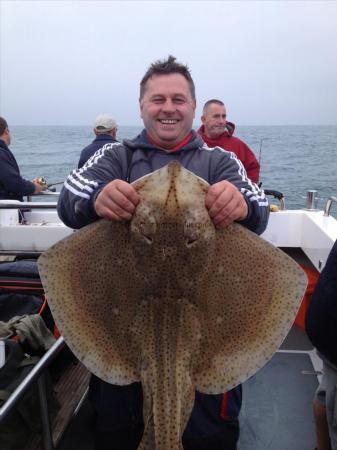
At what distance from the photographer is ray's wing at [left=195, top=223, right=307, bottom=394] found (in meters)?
2.04

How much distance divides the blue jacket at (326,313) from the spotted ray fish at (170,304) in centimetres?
69

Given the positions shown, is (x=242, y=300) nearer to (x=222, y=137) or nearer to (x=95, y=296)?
(x=95, y=296)

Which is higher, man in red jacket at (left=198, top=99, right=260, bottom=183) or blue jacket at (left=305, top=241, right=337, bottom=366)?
man in red jacket at (left=198, top=99, right=260, bottom=183)

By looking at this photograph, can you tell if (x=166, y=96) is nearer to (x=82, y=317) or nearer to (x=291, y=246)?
(x=82, y=317)

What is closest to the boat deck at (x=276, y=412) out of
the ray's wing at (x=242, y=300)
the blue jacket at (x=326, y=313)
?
the blue jacket at (x=326, y=313)

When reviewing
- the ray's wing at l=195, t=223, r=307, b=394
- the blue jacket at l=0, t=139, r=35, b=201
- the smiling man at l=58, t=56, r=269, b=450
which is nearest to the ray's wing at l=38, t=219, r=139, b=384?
the smiling man at l=58, t=56, r=269, b=450

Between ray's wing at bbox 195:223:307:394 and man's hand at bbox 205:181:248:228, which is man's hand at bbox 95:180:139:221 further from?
ray's wing at bbox 195:223:307:394

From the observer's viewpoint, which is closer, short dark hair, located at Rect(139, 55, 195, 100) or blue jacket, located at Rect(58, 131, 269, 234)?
blue jacket, located at Rect(58, 131, 269, 234)

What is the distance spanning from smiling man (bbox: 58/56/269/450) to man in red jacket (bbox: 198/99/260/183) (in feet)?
11.4

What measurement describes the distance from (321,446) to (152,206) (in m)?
2.51

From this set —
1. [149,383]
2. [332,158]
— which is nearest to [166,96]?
[149,383]

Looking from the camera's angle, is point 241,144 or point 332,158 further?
point 332,158

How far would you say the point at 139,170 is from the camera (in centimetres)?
251

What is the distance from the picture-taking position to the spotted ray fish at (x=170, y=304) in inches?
77.8
